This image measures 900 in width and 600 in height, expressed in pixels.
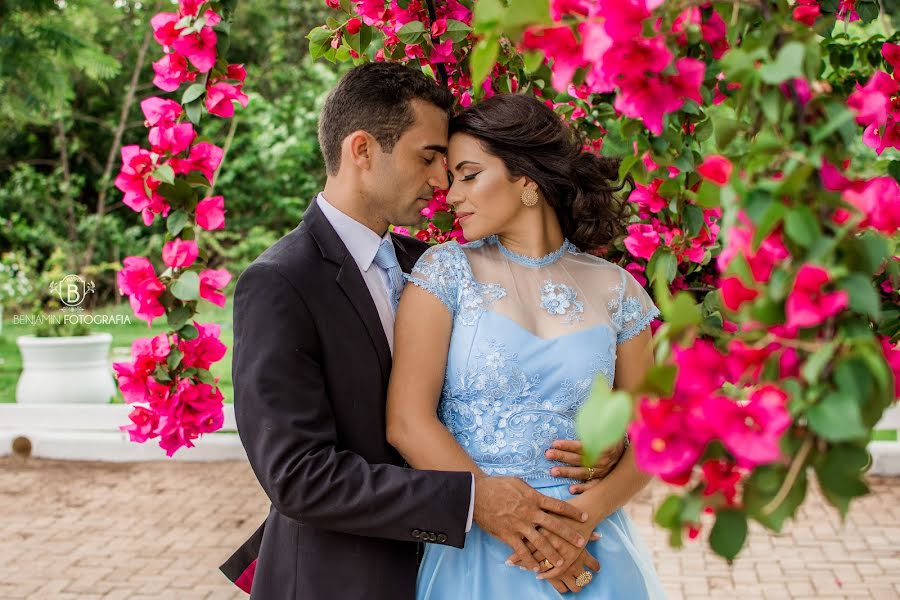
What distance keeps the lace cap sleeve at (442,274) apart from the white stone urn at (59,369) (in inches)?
275

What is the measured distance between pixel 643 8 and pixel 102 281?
14044mm

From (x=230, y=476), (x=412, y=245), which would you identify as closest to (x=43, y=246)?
(x=230, y=476)

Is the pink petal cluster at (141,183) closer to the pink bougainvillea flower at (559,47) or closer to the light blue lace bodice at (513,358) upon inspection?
the light blue lace bodice at (513,358)

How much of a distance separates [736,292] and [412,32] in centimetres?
188

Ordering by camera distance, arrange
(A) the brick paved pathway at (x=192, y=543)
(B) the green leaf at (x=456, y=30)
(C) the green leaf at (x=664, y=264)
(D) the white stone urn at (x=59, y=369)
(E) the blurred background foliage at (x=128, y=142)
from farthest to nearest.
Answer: (E) the blurred background foliage at (x=128, y=142)
(D) the white stone urn at (x=59, y=369)
(A) the brick paved pathway at (x=192, y=543)
(B) the green leaf at (x=456, y=30)
(C) the green leaf at (x=664, y=264)

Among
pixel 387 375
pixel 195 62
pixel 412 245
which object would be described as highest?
pixel 195 62

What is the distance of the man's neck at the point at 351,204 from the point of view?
2.53 meters

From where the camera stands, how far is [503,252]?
255cm

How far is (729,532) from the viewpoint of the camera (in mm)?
982

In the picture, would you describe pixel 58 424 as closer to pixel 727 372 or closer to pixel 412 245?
pixel 412 245

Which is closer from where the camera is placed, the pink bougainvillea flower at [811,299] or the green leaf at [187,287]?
the pink bougainvillea flower at [811,299]

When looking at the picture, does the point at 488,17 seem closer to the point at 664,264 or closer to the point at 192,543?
the point at 664,264

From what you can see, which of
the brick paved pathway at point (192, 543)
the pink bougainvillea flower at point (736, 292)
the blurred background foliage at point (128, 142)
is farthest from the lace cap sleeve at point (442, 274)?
the blurred background foliage at point (128, 142)

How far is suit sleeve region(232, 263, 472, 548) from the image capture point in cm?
208
